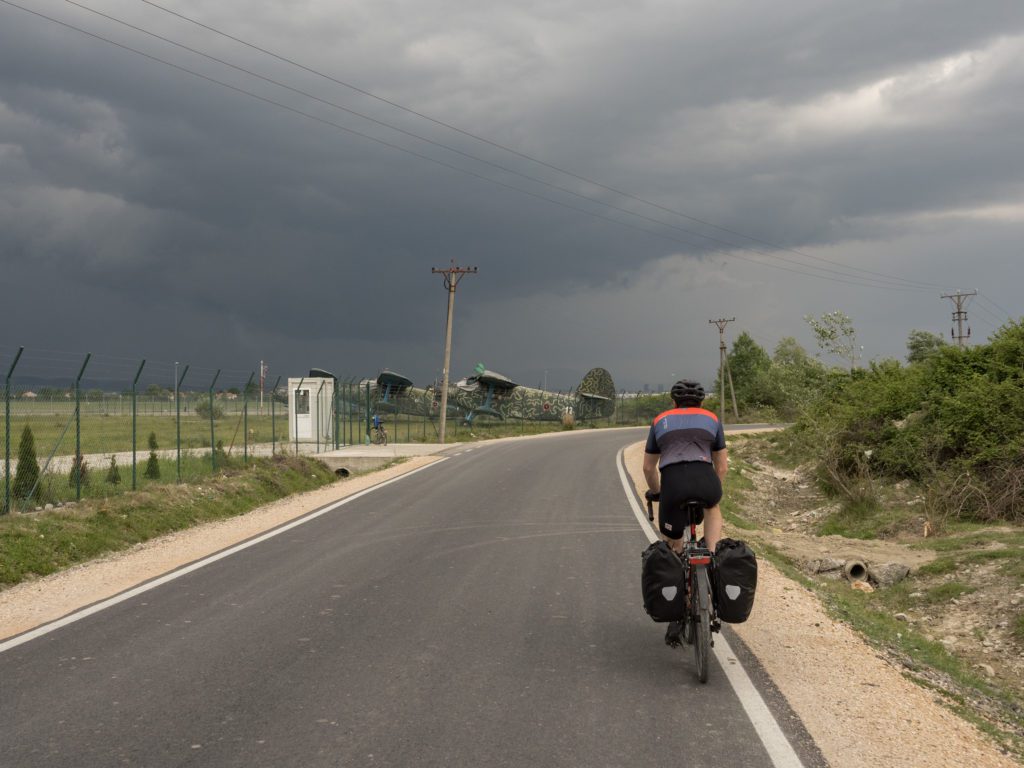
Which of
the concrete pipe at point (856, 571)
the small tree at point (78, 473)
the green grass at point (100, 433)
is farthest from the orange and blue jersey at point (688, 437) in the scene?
the small tree at point (78, 473)

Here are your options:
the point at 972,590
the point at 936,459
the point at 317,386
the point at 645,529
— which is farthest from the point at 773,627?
the point at 317,386

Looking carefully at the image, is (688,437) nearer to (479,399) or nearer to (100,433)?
(100,433)

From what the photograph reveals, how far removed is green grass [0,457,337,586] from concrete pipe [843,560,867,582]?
33.3ft

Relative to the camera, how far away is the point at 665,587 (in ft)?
18.6

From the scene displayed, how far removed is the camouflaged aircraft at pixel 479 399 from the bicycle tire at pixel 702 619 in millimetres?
41600

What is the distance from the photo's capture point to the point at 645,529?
13.2 metres

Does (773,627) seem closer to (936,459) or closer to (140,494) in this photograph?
(140,494)

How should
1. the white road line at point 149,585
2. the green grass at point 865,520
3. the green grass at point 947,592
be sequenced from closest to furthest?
the white road line at point 149,585, the green grass at point 947,592, the green grass at point 865,520

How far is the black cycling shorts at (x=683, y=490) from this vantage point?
19.3 feet

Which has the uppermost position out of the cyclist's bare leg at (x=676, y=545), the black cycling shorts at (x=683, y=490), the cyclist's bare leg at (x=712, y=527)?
the black cycling shorts at (x=683, y=490)

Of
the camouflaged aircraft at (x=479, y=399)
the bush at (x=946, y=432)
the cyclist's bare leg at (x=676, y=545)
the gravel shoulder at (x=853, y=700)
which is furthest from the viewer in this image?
the camouflaged aircraft at (x=479, y=399)

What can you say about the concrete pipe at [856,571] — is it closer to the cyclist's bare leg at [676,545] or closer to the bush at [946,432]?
the bush at [946,432]

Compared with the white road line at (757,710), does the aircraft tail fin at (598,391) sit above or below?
above

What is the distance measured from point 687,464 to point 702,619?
102cm
